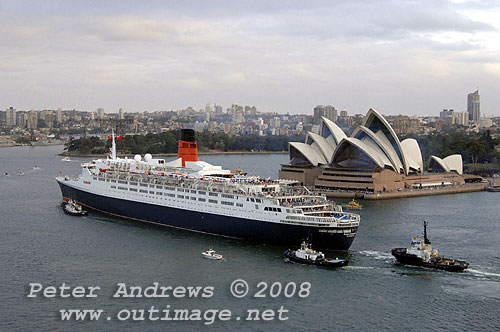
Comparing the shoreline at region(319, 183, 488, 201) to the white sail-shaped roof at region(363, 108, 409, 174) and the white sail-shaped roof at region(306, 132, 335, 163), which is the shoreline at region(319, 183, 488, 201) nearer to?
the white sail-shaped roof at region(363, 108, 409, 174)

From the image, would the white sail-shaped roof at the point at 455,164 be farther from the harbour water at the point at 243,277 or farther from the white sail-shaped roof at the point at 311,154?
the harbour water at the point at 243,277

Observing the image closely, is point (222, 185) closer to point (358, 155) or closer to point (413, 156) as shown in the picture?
point (358, 155)

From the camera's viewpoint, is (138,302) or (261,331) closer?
(261,331)

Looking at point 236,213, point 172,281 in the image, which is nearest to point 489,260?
point 236,213

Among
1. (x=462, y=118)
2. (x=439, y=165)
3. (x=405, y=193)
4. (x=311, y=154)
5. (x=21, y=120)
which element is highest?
(x=462, y=118)

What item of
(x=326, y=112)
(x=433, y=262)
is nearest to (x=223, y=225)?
(x=433, y=262)

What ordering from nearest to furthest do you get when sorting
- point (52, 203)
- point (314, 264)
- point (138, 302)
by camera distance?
point (138, 302) → point (314, 264) → point (52, 203)

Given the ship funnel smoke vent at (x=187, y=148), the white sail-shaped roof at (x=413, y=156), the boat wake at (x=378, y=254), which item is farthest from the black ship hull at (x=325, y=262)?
the white sail-shaped roof at (x=413, y=156)

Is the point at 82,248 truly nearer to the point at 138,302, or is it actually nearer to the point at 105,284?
the point at 105,284
